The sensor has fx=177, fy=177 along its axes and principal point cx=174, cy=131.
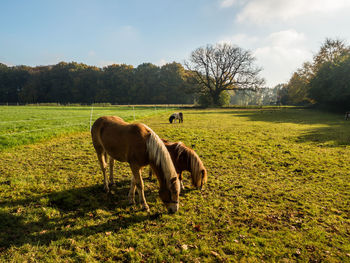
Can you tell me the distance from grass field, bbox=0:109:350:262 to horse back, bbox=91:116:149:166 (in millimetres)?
1183

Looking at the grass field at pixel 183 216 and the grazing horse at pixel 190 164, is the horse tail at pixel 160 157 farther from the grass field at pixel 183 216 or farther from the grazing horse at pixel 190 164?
the grazing horse at pixel 190 164

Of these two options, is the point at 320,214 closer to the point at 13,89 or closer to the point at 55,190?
the point at 55,190

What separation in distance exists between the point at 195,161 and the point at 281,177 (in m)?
3.18

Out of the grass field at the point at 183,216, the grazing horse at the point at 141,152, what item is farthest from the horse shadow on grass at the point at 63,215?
the grazing horse at the point at 141,152

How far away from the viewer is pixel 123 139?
3.98 m

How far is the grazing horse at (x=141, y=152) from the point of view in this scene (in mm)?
3400

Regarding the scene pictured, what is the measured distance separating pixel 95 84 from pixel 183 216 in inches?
3278

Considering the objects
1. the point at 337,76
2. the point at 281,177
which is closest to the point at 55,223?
the point at 281,177

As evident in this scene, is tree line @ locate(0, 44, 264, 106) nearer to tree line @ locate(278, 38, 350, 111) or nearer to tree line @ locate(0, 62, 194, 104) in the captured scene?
tree line @ locate(0, 62, 194, 104)

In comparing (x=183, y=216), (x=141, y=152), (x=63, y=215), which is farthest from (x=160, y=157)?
(x=63, y=215)

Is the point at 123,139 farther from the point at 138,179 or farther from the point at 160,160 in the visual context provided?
the point at 160,160

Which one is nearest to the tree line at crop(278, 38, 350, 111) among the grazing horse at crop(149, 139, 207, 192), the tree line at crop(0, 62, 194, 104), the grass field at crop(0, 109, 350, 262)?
the grass field at crop(0, 109, 350, 262)

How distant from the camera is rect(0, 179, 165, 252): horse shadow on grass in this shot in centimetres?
309

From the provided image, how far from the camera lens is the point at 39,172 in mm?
5590
